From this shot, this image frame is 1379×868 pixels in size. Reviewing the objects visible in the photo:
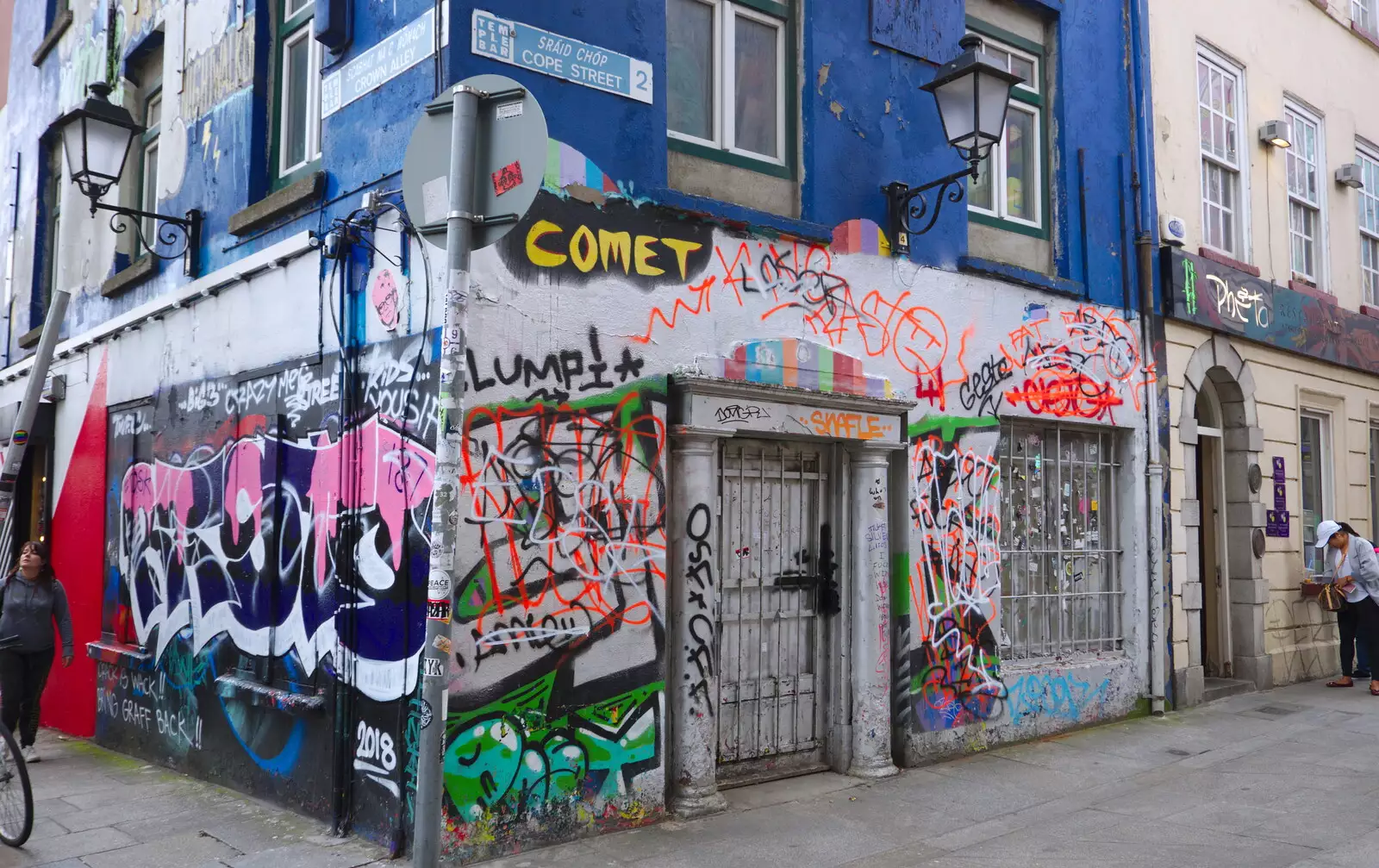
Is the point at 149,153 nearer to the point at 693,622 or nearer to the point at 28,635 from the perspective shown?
the point at 28,635

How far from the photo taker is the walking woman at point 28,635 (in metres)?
8.52

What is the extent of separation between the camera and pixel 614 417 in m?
6.15

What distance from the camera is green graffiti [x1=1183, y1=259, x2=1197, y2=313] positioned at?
32.7 feet

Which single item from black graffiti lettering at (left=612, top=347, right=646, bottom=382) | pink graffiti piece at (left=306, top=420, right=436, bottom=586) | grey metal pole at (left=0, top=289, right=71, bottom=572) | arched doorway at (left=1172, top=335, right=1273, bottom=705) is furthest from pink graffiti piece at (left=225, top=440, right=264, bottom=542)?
arched doorway at (left=1172, top=335, right=1273, bottom=705)

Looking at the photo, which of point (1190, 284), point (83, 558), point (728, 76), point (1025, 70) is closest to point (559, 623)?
point (728, 76)

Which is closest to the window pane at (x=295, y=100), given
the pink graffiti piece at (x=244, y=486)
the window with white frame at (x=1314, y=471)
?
the pink graffiti piece at (x=244, y=486)

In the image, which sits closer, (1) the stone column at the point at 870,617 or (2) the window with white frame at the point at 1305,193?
(1) the stone column at the point at 870,617

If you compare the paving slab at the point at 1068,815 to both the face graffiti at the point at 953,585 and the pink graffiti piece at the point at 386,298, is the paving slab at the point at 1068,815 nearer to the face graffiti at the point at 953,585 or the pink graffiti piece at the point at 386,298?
the face graffiti at the point at 953,585

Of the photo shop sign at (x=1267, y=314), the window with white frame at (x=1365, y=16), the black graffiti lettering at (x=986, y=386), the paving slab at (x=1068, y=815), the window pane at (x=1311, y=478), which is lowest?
the paving slab at (x=1068, y=815)

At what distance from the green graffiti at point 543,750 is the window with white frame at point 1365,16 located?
12.7 m

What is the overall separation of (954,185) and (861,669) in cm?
366

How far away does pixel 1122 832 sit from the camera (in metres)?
6.12

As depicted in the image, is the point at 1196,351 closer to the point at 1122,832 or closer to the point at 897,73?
the point at 897,73

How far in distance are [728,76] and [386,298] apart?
8.95 ft
